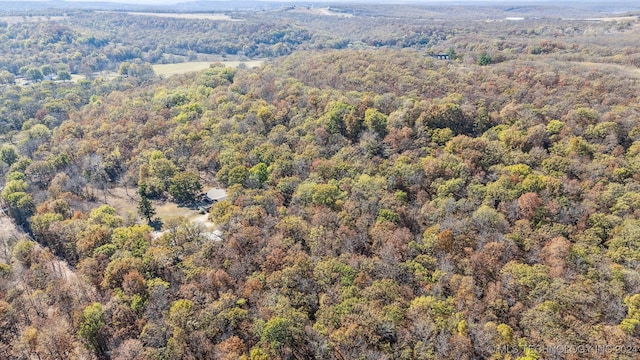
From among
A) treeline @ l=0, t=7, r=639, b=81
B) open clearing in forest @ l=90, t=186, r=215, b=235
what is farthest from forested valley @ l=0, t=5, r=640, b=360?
treeline @ l=0, t=7, r=639, b=81

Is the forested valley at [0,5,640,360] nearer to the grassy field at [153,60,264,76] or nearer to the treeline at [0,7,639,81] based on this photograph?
the treeline at [0,7,639,81]

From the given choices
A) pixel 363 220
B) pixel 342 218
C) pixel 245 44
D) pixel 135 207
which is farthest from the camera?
pixel 245 44

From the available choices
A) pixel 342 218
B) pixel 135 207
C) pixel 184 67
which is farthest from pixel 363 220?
pixel 184 67

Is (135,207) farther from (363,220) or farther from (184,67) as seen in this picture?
(184,67)

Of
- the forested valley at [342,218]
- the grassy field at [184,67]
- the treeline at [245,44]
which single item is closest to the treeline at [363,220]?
the forested valley at [342,218]

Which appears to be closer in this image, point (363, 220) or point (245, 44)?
point (363, 220)

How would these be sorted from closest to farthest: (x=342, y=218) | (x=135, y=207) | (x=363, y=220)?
(x=363, y=220) < (x=342, y=218) < (x=135, y=207)

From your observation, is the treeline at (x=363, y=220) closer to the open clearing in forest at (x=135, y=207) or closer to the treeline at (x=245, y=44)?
the open clearing in forest at (x=135, y=207)
